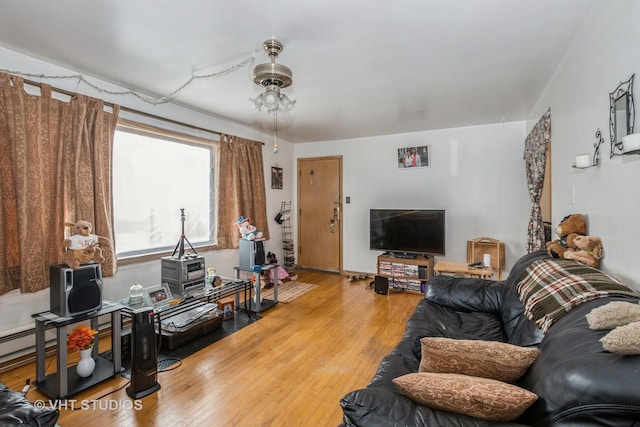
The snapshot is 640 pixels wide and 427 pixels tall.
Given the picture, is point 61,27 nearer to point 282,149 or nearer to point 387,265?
point 282,149

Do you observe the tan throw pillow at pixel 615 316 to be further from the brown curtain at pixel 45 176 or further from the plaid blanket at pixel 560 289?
the brown curtain at pixel 45 176

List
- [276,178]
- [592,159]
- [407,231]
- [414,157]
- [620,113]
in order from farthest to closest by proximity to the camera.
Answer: [276,178], [414,157], [407,231], [592,159], [620,113]

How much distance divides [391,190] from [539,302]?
3.42 meters

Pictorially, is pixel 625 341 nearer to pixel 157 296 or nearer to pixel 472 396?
pixel 472 396

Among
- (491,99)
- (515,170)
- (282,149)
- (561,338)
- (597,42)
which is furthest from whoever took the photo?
(282,149)

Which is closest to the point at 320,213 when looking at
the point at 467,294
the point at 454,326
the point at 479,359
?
the point at 467,294

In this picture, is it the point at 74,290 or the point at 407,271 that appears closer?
the point at 74,290

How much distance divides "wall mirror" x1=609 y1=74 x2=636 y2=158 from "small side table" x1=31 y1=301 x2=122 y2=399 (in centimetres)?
314

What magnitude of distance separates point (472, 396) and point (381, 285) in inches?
134

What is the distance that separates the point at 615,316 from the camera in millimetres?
948

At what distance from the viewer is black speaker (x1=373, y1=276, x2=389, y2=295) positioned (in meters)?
4.22

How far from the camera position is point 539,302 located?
1.58 metres

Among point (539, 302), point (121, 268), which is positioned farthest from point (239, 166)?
point (539, 302)

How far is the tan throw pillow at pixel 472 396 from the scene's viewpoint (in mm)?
867
